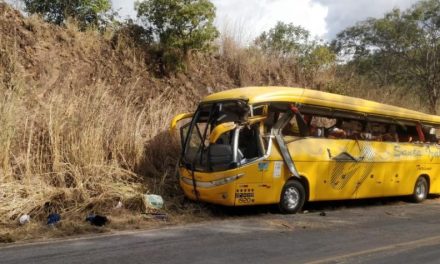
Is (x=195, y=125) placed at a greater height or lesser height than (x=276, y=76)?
lesser

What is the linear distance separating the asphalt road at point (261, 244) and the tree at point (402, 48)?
18.8m

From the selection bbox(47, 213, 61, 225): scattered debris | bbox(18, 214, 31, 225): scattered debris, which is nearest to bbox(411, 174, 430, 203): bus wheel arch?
bbox(47, 213, 61, 225): scattered debris

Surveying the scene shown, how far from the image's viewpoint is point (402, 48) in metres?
29.1

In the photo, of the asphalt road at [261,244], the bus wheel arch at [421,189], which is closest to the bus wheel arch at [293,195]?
the asphalt road at [261,244]

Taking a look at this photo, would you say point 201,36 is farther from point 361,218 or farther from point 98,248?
point 98,248

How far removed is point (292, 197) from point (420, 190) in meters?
5.92

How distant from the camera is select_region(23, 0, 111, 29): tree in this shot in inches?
679

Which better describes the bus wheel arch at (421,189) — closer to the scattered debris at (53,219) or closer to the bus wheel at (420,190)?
the bus wheel at (420,190)

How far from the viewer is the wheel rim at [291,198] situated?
40.7 feet

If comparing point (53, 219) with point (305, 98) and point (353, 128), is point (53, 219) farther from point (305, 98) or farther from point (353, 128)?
point (353, 128)

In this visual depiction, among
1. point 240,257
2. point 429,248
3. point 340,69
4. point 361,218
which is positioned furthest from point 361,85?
point 240,257

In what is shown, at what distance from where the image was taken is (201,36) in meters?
18.0

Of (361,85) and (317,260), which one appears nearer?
(317,260)

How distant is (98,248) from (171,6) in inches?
420
